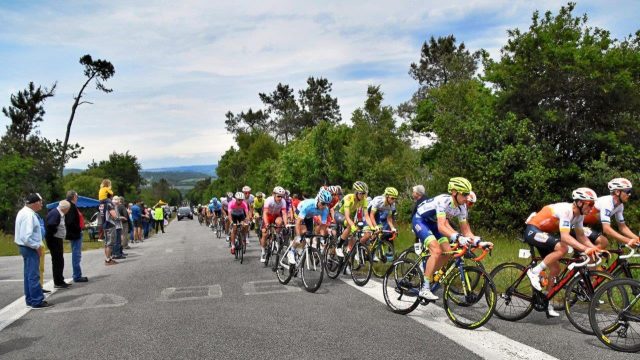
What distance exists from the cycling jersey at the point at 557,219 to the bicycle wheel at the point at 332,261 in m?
4.34

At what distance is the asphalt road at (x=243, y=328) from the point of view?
18.4 feet

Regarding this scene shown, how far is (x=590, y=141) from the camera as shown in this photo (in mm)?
21484

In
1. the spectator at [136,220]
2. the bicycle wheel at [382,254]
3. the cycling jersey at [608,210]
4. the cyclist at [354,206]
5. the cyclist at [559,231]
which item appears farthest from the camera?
the spectator at [136,220]

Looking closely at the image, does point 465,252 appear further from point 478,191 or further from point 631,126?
point 631,126

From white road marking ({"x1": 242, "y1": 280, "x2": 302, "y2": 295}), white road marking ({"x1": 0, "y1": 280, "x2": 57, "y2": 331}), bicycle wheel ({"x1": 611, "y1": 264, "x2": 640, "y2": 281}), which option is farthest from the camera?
white road marking ({"x1": 242, "y1": 280, "x2": 302, "y2": 295})

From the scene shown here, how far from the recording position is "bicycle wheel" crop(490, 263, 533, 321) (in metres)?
6.70

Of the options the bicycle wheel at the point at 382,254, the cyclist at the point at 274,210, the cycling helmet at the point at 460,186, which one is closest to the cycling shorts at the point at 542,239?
the cycling helmet at the point at 460,186

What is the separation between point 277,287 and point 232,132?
280ft

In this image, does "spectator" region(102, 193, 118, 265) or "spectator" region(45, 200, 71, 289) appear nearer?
"spectator" region(45, 200, 71, 289)

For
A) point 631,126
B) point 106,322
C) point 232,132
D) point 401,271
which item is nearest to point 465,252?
point 401,271

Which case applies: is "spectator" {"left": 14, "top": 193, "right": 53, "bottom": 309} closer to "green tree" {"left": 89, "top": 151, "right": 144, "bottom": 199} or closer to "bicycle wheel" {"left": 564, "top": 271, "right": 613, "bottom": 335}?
"bicycle wheel" {"left": 564, "top": 271, "right": 613, "bottom": 335}

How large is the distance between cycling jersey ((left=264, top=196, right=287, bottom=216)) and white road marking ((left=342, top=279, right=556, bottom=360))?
5.10 metres

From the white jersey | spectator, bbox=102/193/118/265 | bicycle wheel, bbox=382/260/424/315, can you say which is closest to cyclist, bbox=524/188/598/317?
bicycle wheel, bbox=382/260/424/315

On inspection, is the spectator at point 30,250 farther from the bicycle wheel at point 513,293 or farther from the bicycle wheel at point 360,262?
the bicycle wheel at point 513,293
